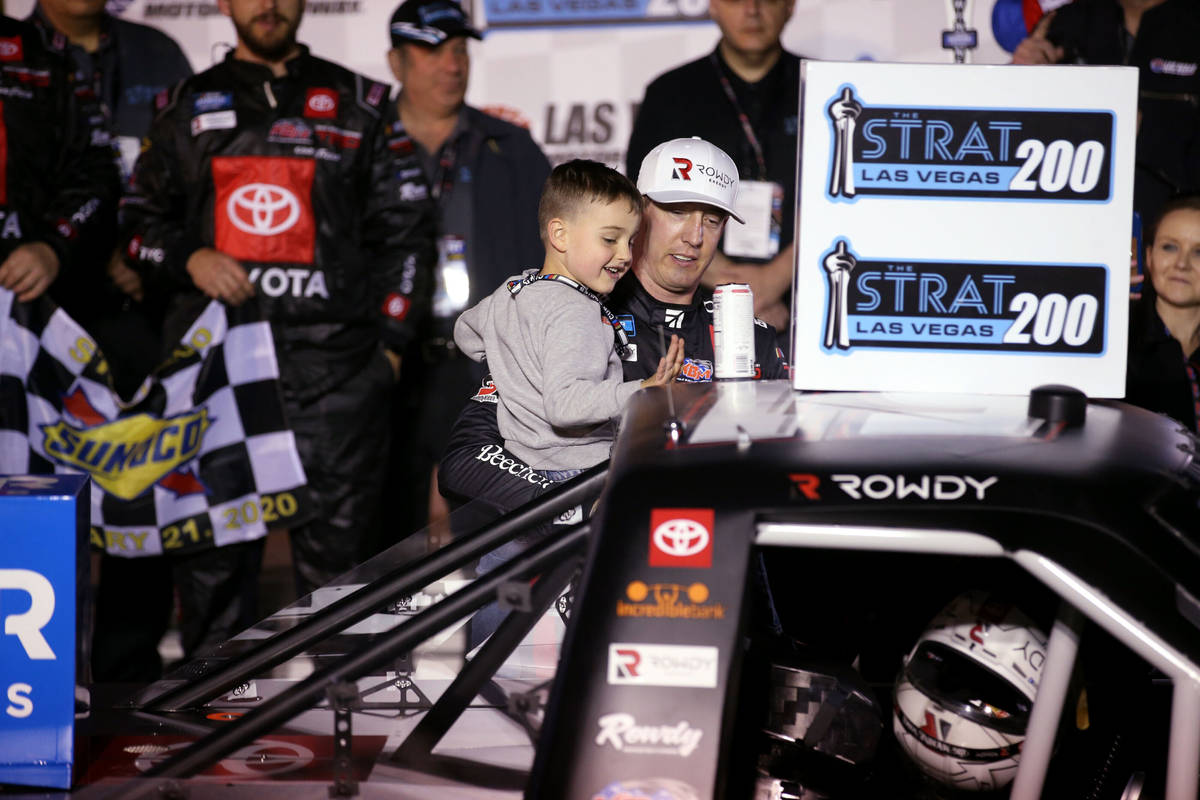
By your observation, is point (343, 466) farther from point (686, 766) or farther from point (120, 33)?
point (686, 766)

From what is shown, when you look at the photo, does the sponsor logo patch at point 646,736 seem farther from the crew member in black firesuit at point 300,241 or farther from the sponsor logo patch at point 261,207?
the sponsor logo patch at point 261,207

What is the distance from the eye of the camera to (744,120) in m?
4.80

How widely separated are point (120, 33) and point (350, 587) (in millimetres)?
4097

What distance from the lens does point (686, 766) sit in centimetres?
158

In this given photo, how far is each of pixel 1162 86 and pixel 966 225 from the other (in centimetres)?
303

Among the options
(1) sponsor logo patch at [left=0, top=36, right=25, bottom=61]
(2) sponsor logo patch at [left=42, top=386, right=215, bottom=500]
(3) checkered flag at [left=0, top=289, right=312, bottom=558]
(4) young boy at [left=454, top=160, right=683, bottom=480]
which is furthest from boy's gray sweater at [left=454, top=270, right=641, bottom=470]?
(1) sponsor logo patch at [left=0, top=36, right=25, bottom=61]

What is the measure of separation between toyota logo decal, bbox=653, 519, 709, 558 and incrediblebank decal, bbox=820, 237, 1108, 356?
764mm

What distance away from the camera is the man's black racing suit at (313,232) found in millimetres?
4578

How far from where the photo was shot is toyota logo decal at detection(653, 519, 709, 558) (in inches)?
64.4

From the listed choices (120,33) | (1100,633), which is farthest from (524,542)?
(120,33)

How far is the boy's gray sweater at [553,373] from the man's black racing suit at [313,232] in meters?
1.89

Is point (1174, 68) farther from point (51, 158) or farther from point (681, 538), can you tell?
point (51, 158)

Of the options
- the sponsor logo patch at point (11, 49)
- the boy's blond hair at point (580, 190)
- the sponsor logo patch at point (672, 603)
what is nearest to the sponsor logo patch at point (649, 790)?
the sponsor logo patch at point (672, 603)

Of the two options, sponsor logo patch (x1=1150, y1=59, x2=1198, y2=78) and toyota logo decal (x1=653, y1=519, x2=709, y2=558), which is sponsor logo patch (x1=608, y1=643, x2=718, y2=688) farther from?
sponsor logo patch (x1=1150, y1=59, x2=1198, y2=78)
